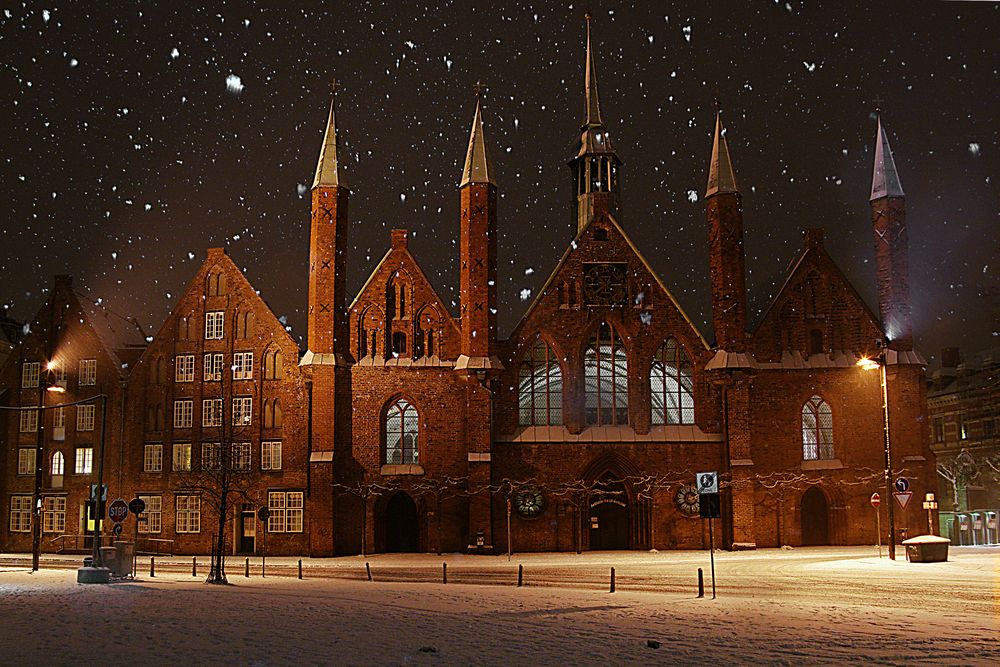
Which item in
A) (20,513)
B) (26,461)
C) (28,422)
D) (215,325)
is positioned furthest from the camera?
(28,422)

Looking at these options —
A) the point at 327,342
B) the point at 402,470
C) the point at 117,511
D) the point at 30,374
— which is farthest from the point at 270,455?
the point at 117,511

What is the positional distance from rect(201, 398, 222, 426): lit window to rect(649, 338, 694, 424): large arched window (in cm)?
2068

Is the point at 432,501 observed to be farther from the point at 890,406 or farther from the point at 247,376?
the point at 890,406

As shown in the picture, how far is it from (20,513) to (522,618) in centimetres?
3960

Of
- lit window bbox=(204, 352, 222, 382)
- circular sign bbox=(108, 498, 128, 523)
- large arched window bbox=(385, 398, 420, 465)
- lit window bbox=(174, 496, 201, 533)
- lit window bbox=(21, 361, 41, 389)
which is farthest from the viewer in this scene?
lit window bbox=(21, 361, 41, 389)

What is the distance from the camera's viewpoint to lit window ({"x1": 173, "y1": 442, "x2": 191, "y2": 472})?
5072cm

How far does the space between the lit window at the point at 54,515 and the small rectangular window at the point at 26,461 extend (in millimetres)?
1787

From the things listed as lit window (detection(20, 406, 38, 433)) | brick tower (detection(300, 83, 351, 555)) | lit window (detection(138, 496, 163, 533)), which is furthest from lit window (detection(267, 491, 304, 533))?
lit window (detection(20, 406, 38, 433))

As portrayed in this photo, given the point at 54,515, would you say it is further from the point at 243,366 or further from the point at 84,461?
the point at 243,366

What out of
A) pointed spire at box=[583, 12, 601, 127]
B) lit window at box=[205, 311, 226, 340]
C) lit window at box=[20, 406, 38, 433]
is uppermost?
pointed spire at box=[583, 12, 601, 127]

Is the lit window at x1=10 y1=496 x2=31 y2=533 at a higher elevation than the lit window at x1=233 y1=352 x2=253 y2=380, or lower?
lower

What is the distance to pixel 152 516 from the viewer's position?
165 feet

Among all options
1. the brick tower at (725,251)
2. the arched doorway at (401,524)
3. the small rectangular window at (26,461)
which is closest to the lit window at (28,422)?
the small rectangular window at (26,461)

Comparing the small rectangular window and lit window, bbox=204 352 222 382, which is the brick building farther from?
the small rectangular window
